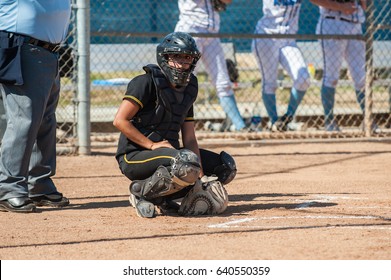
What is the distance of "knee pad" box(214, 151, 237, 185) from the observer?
247 inches

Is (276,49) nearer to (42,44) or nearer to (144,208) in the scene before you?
(42,44)

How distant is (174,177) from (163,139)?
0.55 meters

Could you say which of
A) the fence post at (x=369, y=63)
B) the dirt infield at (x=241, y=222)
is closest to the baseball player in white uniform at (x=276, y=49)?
the fence post at (x=369, y=63)

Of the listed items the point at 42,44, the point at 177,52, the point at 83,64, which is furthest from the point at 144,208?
the point at 83,64

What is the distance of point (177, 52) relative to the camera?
19.7 ft

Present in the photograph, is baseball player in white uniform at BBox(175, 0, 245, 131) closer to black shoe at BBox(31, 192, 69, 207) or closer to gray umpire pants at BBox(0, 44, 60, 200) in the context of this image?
black shoe at BBox(31, 192, 69, 207)

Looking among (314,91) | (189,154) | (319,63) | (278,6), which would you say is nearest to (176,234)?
(189,154)

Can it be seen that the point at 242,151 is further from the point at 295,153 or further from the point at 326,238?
the point at 326,238

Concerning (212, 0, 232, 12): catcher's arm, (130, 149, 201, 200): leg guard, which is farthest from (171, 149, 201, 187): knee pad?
(212, 0, 232, 12): catcher's arm

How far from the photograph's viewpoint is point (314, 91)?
55.1 ft

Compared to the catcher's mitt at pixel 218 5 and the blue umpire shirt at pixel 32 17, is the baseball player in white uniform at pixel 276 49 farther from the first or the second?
the blue umpire shirt at pixel 32 17

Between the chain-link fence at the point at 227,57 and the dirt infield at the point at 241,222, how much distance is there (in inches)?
84.2

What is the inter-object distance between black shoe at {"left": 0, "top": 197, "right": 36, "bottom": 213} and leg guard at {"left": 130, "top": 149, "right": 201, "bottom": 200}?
0.81 m

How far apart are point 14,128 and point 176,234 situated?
5.22 ft
